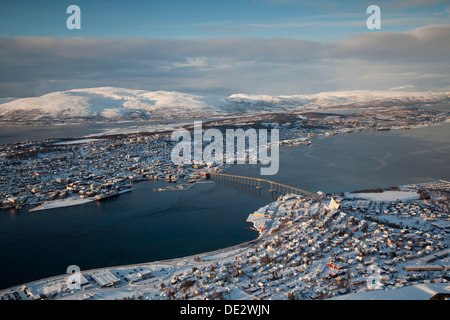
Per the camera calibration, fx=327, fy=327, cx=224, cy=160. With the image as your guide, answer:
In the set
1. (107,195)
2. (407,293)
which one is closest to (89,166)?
(107,195)

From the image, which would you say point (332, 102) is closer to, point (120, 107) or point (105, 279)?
point (120, 107)

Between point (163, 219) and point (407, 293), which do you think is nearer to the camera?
point (407, 293)

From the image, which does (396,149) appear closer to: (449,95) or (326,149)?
(326,149)

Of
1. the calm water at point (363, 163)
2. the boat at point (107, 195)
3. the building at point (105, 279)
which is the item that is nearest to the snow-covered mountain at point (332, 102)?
the calm water at point (363, 163)

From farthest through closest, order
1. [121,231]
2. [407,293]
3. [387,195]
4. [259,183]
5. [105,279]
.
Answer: [259,183], [387,195], [121,231], [105,279], [407,293]

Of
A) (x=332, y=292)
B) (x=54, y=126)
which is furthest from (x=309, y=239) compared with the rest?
(x=54, y=126)

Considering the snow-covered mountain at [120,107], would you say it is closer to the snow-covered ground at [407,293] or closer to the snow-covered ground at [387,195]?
the snow-covered ground at [387,195]
